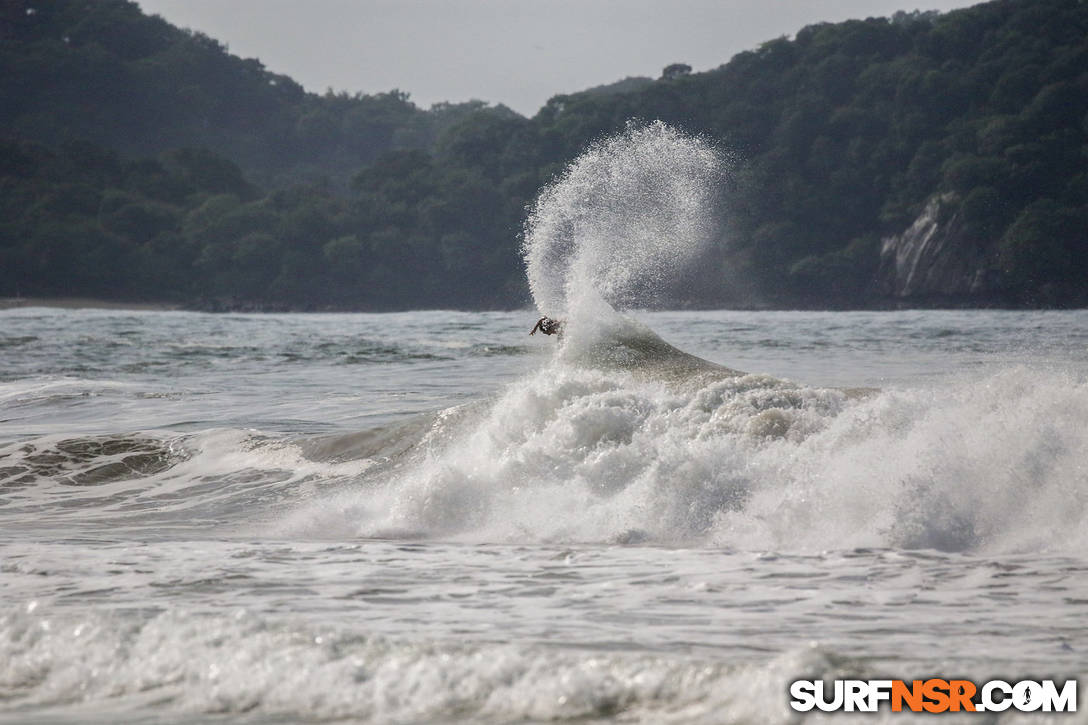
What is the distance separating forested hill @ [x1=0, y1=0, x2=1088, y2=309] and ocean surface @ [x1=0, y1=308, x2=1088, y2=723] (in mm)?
65234

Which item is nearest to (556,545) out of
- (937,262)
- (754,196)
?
(937,262)

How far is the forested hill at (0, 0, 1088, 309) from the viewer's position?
250 ft

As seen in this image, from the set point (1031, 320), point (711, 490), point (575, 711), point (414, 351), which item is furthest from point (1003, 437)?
point (1031, 320)

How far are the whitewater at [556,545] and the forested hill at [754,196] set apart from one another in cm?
6489

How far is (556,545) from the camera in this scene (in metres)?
7.23

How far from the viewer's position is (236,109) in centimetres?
14675

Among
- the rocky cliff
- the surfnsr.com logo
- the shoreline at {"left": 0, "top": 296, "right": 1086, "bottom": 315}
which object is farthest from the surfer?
the rocky cliff

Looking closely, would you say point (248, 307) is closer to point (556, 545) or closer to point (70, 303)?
point (70, 303)

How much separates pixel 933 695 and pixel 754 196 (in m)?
83.3

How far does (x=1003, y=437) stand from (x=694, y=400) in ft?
8.86

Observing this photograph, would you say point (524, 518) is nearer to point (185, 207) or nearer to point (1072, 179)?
point (1072, 179)

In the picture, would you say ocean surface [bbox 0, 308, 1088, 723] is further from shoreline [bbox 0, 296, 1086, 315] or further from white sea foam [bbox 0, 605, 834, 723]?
shoreline [bbox 0, 296, 1086, 315]

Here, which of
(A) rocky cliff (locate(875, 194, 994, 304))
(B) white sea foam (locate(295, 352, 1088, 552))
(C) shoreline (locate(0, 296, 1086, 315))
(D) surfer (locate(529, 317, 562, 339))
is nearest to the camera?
(B) white sea foam (locate(295, 352, 1088, 552))

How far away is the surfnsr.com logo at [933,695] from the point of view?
3689 mm
